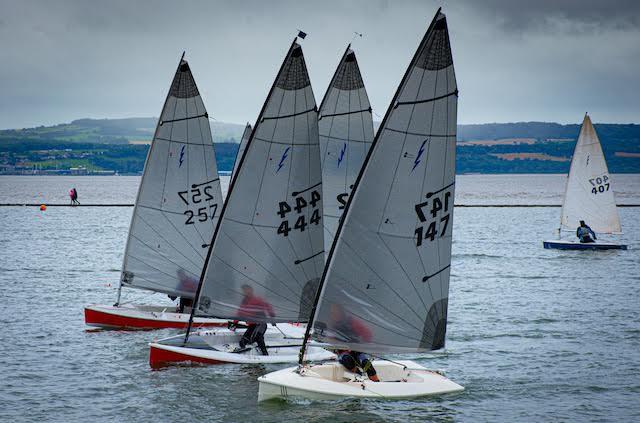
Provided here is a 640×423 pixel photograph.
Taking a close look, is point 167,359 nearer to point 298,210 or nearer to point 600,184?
point 298,210

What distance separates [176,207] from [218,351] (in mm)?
7753

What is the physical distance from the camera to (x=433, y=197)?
20.5 m

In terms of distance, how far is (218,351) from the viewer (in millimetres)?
25578

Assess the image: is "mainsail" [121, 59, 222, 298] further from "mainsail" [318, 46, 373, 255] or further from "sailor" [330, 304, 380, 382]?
"sailor" [330, 304, 380, 382]

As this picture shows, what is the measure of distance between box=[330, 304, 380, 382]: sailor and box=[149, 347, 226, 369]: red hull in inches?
207

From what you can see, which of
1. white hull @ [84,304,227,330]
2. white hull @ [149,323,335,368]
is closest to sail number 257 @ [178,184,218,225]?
white hull @ [84,304,227,330]


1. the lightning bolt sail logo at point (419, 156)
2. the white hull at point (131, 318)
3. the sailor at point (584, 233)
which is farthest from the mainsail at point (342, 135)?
the sailor at point (584, 233)

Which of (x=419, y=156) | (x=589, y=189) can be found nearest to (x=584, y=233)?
(x=589, y=189)

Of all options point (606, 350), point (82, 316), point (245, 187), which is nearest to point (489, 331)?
point (606, 350)

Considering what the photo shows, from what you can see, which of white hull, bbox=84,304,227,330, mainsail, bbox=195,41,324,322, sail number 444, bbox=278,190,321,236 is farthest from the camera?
white hull, bbox=84,304,227,330

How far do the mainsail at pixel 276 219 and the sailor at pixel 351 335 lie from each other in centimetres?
374

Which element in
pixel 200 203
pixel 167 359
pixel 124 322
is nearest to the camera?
pixel 167 359

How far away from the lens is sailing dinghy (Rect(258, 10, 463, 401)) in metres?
19.8

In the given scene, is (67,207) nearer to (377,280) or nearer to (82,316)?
(82,316)
